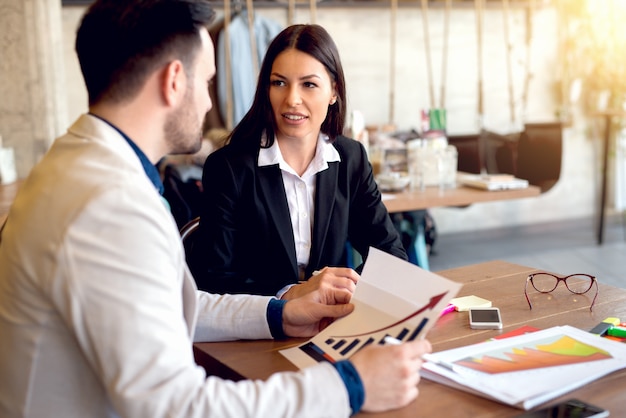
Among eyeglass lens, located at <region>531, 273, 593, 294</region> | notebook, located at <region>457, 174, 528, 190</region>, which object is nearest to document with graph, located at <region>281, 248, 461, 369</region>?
eyeglass lens, located at <region>531, 273, 593, 294</region>

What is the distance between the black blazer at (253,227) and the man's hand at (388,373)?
943 mm

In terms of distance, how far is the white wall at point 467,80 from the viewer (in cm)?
575

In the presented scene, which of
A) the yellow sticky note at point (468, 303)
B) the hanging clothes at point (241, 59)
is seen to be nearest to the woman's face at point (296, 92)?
the yellow sticky note at point (468, 303)

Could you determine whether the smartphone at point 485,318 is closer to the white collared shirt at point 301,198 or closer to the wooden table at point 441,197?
the white collared shirt at point 301,198

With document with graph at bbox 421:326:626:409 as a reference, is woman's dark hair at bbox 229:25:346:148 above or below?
above

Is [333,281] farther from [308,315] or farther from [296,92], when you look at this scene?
[296,92]

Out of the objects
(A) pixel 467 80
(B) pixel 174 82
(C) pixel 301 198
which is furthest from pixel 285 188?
(A) pixel 467 80

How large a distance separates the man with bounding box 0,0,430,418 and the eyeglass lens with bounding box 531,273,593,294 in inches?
28.0

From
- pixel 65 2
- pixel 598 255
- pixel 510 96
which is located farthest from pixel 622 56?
pixel 65 2

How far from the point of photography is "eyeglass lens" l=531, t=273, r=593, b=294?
179cm

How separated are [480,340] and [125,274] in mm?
743

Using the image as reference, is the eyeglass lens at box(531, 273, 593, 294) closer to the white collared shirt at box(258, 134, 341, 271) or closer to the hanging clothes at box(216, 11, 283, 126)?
the white collared shirt at box(258, 134, 341, 271)

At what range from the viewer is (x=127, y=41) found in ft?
3.86

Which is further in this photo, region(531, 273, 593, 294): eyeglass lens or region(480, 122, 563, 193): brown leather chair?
region(480, 122, 563, 193): brown leather chair
